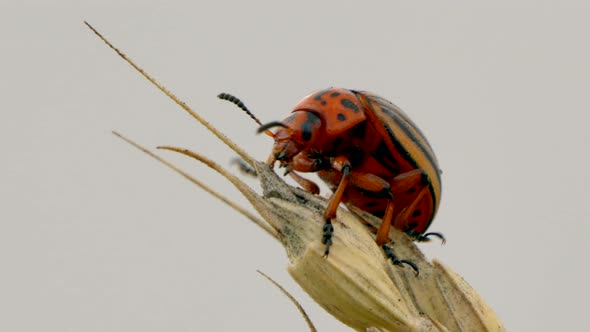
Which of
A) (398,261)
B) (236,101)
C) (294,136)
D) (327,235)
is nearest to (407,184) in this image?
(294,136)

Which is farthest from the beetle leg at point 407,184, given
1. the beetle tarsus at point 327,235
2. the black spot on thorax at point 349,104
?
the beetle tarsus at point 327,235

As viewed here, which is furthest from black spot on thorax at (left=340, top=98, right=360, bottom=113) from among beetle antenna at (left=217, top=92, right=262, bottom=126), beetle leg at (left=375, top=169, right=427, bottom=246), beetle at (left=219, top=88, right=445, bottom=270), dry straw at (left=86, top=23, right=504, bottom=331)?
dry straw at (left=86, top=23, right=504, bottom=331)

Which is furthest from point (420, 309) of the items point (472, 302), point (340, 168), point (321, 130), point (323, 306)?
point (321, 130)

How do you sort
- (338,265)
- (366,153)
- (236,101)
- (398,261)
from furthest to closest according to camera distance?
(366,153), (236,101), (398,261), (338,265)

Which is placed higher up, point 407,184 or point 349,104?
point 349,104

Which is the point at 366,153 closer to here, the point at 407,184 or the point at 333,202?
the point at 407,184
